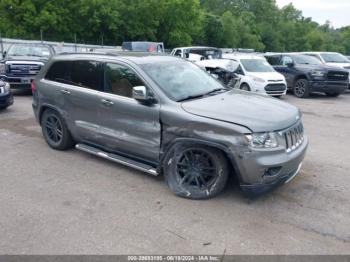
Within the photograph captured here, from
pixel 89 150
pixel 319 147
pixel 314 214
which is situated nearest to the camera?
pixel 314 214

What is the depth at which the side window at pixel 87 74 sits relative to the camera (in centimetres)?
542

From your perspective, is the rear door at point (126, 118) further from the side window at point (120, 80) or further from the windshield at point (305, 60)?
the windshield at point (305, 60)

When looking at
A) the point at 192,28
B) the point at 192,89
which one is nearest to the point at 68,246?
the point at 192,89

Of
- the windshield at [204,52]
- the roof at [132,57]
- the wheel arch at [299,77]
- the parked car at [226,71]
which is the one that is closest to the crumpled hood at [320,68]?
the wheel arch at [299,77]

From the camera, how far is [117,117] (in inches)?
201

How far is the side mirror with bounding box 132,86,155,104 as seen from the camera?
4.63 meters

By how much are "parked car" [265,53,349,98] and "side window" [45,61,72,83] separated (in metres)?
10.5

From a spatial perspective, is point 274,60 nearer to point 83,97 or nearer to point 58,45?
point 83,97

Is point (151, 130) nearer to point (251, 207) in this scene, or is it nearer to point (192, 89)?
point (192, 89)

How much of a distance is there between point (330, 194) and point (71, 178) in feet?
11.4

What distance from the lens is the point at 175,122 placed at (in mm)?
4449

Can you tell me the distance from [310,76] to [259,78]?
2.45 meters

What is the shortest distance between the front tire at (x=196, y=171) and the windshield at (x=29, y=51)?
35.2 ft

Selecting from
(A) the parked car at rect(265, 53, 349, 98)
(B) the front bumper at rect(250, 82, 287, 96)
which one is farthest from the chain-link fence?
(A) the parked car at rect(265, 53, 349, 98)
